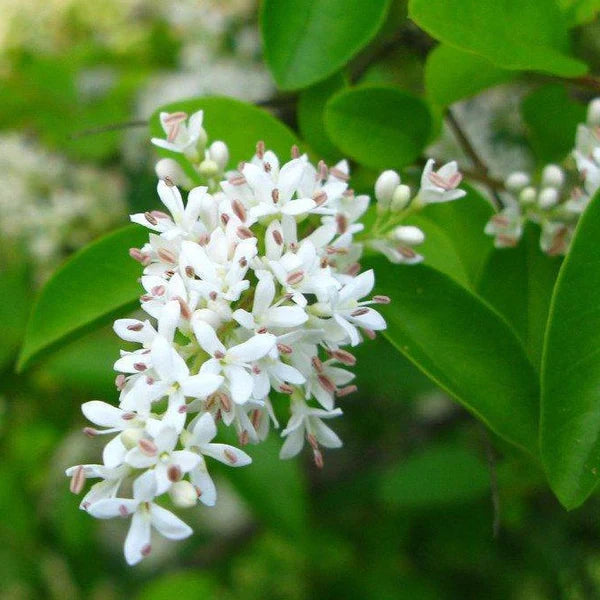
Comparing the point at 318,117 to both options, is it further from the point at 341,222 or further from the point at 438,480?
the point at 438,480

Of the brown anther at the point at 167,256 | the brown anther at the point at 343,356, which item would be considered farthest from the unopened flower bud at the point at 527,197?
the brown anther at the point at 167,256

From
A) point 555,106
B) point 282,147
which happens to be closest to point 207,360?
point 282,147

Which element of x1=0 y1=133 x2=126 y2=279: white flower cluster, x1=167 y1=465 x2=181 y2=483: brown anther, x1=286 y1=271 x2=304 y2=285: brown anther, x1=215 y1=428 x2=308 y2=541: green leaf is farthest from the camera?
x1=0 y1=133 x2=126 y2=279: white flower cluster

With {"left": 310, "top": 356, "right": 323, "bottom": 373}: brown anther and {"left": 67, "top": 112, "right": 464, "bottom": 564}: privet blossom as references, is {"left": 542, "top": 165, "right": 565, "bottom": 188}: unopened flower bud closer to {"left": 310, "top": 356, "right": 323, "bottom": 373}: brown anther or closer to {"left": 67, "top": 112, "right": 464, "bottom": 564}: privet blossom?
{"left": 67, "top": 112, "right": 464, "bottom": 564}: privet blossom

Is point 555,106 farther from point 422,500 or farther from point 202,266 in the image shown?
point 422,500

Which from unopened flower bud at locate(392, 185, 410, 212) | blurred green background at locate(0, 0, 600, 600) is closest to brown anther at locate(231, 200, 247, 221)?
unopened flower bud at locate(392, 185, 410, 212)

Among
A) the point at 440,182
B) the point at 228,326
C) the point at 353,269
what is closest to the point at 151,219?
the point at 228,326
